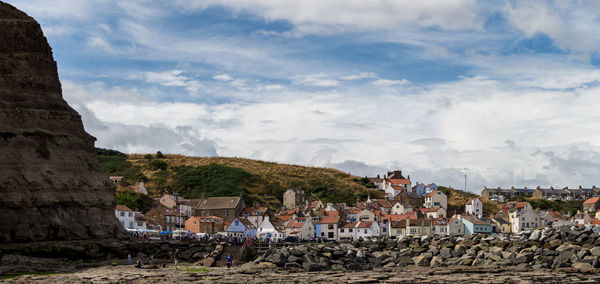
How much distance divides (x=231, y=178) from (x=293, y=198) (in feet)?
55.2

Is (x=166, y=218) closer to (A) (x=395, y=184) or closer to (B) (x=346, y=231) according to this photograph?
(B) (x=346, y=231)

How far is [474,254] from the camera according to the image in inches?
1959

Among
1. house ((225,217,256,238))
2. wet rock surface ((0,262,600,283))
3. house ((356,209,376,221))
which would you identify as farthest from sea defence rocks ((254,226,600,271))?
house ((356,209,376,221))

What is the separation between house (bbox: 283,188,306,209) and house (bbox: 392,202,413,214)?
16.9 m

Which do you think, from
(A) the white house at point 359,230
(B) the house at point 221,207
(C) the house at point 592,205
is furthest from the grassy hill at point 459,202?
(B) the house at point 221,207

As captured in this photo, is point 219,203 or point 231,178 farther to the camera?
point 231,178

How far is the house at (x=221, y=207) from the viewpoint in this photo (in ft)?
352

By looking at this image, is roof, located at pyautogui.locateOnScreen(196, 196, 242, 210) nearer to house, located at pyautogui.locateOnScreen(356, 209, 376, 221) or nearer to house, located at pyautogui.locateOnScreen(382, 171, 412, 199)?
house, located at pyautogui.locateOnScreen(356, 209, 376, 221)

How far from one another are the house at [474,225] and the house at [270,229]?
26.5 metres

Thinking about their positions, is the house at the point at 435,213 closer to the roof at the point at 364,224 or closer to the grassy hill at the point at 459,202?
the grassy hill at the point at 459,202

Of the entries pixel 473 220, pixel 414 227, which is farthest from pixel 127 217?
pixel 473 220

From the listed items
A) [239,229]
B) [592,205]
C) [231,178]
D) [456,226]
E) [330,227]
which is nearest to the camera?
[239,229]

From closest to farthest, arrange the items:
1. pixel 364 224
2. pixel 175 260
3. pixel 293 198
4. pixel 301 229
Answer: pixel 175 260, pixel 301 229, pixel 364 224, pixel 293 198

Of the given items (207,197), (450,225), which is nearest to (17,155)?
(450,225)
